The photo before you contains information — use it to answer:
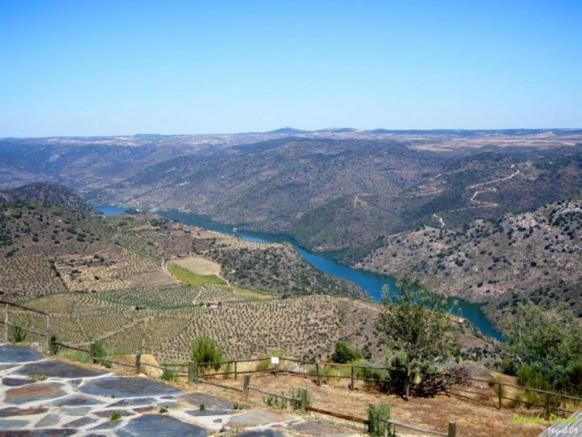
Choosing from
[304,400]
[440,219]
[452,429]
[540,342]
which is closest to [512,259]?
[440,219]

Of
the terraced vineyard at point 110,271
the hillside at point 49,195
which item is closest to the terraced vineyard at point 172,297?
the terraced vineyard at point 110,271

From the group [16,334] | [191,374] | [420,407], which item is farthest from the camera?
[16,334]

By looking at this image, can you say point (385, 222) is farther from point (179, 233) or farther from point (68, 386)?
point (68, 386)

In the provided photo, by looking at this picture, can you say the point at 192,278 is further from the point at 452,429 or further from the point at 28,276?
the point at 452,429

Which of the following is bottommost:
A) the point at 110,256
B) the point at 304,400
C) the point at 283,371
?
the point at 110,256

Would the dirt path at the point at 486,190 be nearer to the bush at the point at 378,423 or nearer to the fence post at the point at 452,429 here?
the bush at the point at 378,423

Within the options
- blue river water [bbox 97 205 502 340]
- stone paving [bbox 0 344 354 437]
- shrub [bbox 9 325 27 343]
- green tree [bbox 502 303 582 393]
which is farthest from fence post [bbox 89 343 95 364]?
blue river water [bbox 97 205 502 340]

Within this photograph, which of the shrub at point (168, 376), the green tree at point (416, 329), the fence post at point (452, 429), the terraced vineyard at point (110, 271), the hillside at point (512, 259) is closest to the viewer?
the fence post at point (452, 429)

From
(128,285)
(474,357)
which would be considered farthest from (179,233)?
(474,357)
